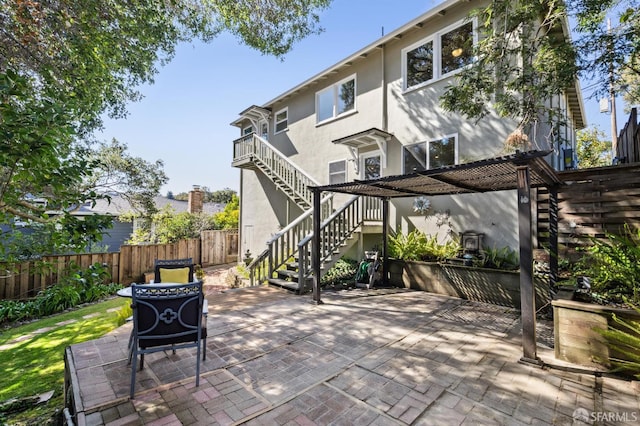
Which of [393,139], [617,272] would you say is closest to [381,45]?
[393,139]

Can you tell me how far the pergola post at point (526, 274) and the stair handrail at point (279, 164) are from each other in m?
5.85

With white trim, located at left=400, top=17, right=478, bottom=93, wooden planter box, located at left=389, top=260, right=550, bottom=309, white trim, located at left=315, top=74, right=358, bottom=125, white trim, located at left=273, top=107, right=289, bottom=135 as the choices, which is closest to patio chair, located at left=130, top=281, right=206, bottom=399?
wooden planter box, located at left=389, top=260, right=550, bottom=309

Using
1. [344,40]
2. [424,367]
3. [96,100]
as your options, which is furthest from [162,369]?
[344,40]

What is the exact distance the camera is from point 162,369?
3551 millimetres

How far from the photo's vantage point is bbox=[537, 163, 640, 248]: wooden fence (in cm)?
529

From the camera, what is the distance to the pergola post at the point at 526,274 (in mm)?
3652

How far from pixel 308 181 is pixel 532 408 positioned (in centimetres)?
827

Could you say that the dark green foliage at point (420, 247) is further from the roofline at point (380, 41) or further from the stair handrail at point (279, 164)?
the roofline at point (380, 41)

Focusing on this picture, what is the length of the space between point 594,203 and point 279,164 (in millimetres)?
9219

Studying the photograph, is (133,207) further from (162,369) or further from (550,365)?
(550,365)

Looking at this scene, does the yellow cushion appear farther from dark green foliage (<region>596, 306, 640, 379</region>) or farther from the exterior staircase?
dark green foliage (<region>596, 306, 640, 379</region>)

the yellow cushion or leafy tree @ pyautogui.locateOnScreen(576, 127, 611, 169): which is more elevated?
leafy tree @ pyautogui.locateOnScreen(576, 127, 611, 169)

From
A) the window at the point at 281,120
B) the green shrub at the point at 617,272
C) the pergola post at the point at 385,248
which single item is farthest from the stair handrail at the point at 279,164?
the green shrub at the point at 617,272

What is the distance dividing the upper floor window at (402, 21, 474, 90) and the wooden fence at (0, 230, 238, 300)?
31.1ft
